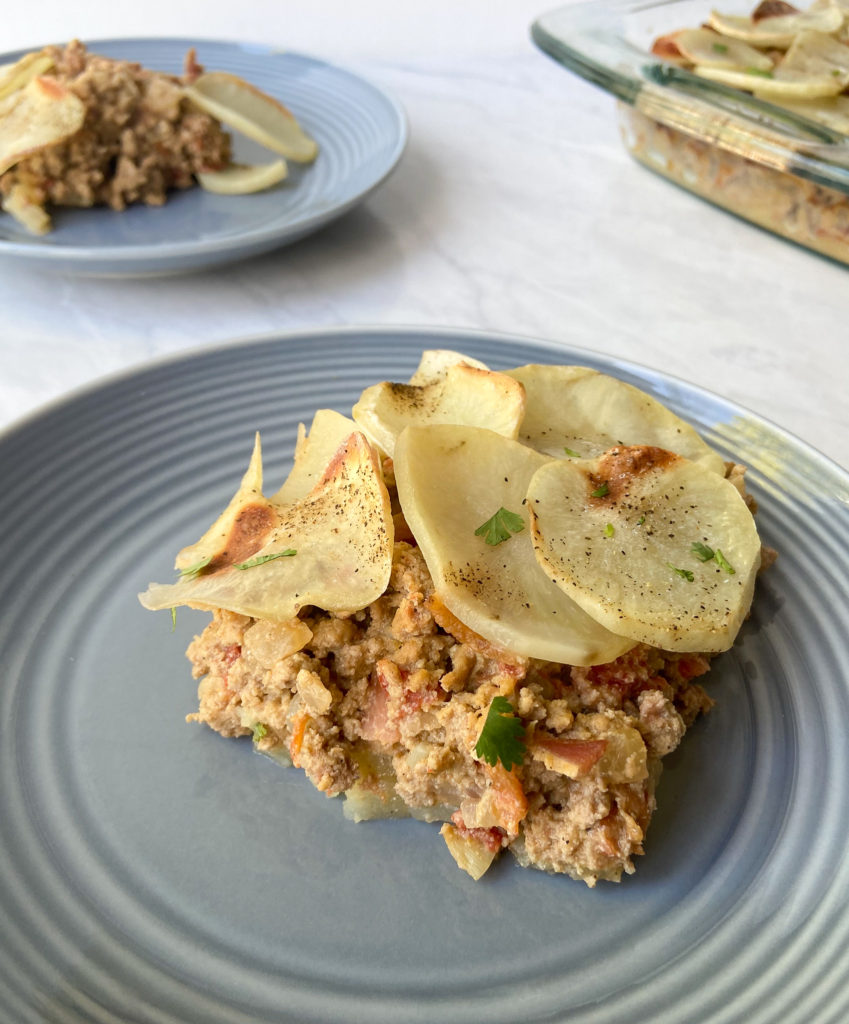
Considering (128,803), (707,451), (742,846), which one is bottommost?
(128,803)

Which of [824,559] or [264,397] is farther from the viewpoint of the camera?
[264,397]

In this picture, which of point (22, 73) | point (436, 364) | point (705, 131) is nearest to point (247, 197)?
point (22, 73)

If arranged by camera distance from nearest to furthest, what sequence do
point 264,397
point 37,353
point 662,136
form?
point 264,397
point 37,353
point 662,136

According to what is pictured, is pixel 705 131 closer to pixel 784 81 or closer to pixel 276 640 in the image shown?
pixel 784 81

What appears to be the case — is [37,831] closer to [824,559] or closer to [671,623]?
[671,623]

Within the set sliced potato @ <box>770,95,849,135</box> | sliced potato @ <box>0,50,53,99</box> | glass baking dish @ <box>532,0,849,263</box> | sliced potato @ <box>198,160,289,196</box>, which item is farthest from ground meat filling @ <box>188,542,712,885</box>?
sliced potato @ <box>0,50,53,99</box>

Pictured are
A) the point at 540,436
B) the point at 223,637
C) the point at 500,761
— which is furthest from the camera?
the point at 540,436

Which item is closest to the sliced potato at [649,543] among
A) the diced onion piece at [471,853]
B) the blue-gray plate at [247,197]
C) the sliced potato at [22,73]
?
the diced onion piece at [471,853]

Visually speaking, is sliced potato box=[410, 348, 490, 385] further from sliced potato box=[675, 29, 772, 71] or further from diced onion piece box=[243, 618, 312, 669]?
sliced potato box=[675, 29, 772, 71]

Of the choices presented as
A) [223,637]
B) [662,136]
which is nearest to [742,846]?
[223,637]
